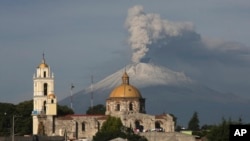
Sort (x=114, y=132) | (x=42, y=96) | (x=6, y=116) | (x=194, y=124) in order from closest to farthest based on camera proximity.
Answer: (x=114, y=132) < (x=42, y=96) < (x=6, y=116) < (x=194, y=124)

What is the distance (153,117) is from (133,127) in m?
4.39

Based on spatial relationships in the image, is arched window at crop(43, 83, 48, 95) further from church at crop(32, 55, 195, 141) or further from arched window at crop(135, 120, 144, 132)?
arched window at crop(135, 120, 144, 132)

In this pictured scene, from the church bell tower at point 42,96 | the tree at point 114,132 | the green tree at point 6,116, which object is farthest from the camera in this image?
the green tree at point 6,116

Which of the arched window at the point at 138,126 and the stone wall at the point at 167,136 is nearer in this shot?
the stone wall at the point at 167,136

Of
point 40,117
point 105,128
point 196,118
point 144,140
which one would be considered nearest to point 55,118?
point 40,117

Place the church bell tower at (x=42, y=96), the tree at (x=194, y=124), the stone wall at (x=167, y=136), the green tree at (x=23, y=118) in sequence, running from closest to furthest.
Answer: the stone wall at (x=167, y=136) → the church bell tower at (x=42, y=96) → the green tree at (x=23, y=118) → the tree at (x=194, y=124)

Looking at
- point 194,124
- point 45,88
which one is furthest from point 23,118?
point 194,124

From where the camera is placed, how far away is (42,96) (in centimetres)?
12862

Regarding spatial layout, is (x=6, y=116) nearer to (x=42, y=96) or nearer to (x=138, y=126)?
(x=42, y=96)

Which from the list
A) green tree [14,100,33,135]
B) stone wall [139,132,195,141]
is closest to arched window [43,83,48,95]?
green tree [14,100,33,135]

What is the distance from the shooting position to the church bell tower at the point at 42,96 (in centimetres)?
12638

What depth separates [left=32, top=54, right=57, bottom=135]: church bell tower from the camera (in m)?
126

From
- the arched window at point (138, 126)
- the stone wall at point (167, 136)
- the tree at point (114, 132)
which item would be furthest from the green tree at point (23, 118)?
the stone wall at point (167, 136)

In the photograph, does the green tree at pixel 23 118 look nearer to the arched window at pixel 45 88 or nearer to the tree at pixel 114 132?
the arched window at pixel 45 88
